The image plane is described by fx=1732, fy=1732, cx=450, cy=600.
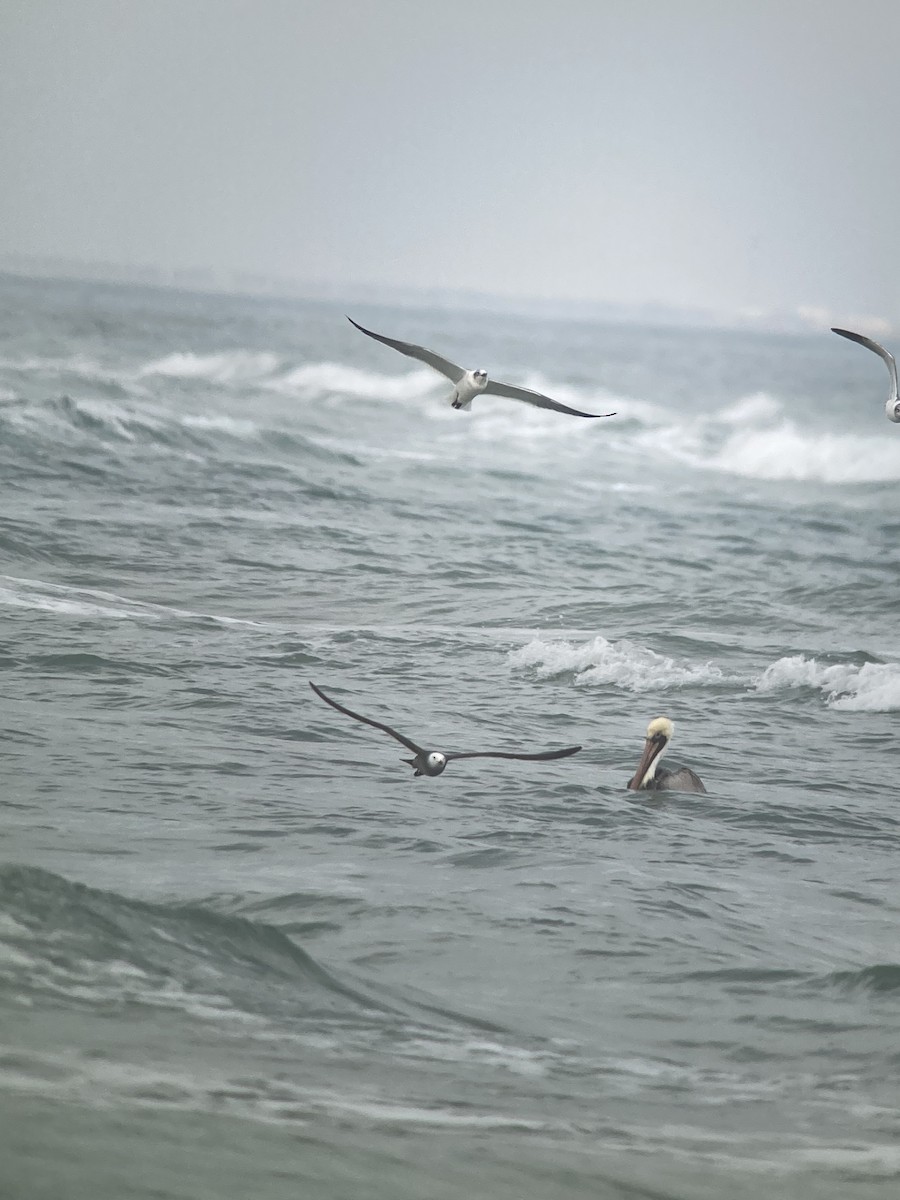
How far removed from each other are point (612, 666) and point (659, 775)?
475 cm

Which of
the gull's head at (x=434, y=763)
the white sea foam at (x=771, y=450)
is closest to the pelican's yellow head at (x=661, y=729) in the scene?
the gull's head at (x=434, y=763)

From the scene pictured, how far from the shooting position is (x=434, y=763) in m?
10.0

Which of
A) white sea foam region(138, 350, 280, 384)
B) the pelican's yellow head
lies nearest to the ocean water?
the pelican's yellow head

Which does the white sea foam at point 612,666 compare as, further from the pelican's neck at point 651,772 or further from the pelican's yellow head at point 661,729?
the pelican's neck at point 651,772

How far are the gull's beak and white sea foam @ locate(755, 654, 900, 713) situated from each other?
13.4 feet

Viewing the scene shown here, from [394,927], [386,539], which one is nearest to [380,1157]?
[394,927]

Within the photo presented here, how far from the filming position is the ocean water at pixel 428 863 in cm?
712

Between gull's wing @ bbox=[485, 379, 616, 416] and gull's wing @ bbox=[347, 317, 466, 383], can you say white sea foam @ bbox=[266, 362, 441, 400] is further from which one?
gull's wing @ bbox=[485, 379, 616, 416]

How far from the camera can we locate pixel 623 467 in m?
42.4

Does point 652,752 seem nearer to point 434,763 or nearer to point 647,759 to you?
point 647,759

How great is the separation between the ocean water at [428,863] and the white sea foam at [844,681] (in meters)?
0.06

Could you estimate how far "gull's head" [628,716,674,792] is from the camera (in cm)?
1289

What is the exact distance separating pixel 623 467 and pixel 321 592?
2188cm

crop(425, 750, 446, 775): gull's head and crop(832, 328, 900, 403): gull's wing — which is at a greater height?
crop(832, 328, 900, 403): gull's wing
